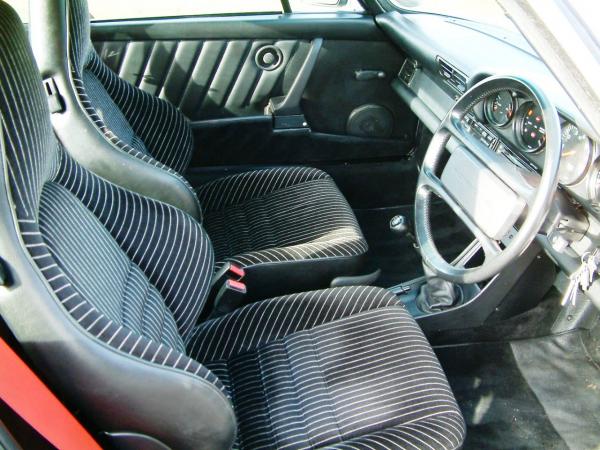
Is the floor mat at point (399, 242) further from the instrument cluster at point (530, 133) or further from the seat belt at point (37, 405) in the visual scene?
the seat belt at point (37, 405)

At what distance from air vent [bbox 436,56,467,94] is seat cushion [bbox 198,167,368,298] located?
0.50 metres

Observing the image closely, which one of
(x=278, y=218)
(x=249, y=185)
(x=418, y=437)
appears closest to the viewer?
(x=418, y=437)

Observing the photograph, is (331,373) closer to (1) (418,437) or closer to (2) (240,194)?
(1) (418,437)

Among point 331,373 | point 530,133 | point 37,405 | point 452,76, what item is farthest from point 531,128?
point 37,405

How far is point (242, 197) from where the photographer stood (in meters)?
2.13

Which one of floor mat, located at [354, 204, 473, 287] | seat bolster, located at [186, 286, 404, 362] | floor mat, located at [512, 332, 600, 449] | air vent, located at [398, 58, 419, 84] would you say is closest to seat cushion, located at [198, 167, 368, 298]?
seat bolster, located at [186, 286, 404, 362]

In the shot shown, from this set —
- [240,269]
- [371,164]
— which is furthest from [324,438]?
[371,164]

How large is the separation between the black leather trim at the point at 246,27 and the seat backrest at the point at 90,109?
0.45m

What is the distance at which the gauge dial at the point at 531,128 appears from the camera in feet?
4.84

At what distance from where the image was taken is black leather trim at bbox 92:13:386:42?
2.30 m

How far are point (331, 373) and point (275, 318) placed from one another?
223 mm

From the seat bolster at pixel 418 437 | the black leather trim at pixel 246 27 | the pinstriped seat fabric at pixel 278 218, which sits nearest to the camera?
the seat bolster at pixel 418 437

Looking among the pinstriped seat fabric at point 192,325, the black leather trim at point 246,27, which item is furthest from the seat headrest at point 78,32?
the black leather trim at point 246,27

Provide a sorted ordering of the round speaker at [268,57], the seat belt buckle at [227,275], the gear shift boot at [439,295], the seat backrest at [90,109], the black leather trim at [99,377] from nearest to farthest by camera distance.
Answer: the black leather trim at [99,377] → the seat backrest at [90,109] → the seat belt buckle at [227,275] → the gear shift boot at [439,295] → the round speaker at [268,57]
